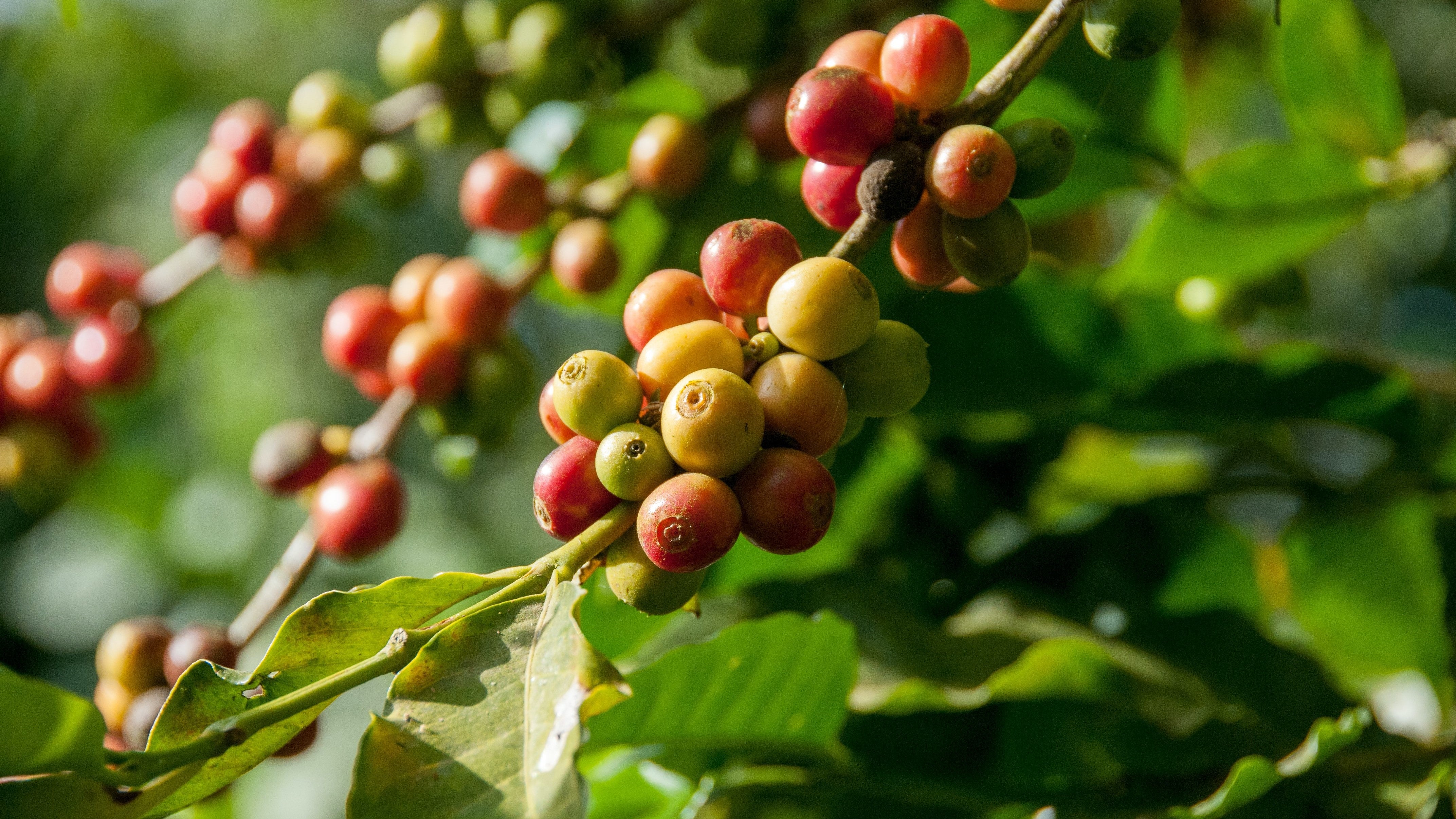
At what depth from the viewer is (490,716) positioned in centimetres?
38

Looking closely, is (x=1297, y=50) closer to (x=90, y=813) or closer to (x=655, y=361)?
(x=655, y=361)

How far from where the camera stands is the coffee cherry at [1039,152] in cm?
42

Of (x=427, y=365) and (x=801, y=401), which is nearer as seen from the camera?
(x=801, y=401)

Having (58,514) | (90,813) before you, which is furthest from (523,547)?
(90,813)

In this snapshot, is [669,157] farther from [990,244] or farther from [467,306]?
[990,244]

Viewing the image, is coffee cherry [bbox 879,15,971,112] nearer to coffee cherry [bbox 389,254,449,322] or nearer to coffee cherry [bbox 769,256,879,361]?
coffee cherry [bbox 769,256,879,361]

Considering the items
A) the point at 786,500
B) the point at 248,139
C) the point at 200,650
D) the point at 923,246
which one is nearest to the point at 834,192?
the point at 923,246

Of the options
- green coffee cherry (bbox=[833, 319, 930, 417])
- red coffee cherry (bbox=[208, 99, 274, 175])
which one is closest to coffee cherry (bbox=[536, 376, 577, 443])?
green coffee cherry (bbox=[833, 319, 930, 417])

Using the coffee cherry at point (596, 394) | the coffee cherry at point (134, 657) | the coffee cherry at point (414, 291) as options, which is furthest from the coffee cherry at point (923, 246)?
the coffee cherry at point (134, 657)

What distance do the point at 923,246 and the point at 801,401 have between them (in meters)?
0.10

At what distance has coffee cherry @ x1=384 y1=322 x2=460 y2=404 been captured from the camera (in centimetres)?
71

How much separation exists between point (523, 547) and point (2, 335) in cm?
125

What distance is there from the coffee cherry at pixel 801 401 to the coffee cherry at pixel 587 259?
0.36 m

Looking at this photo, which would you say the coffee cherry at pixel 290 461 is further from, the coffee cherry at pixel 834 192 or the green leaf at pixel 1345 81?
the green leaf at pixel 1345 81
